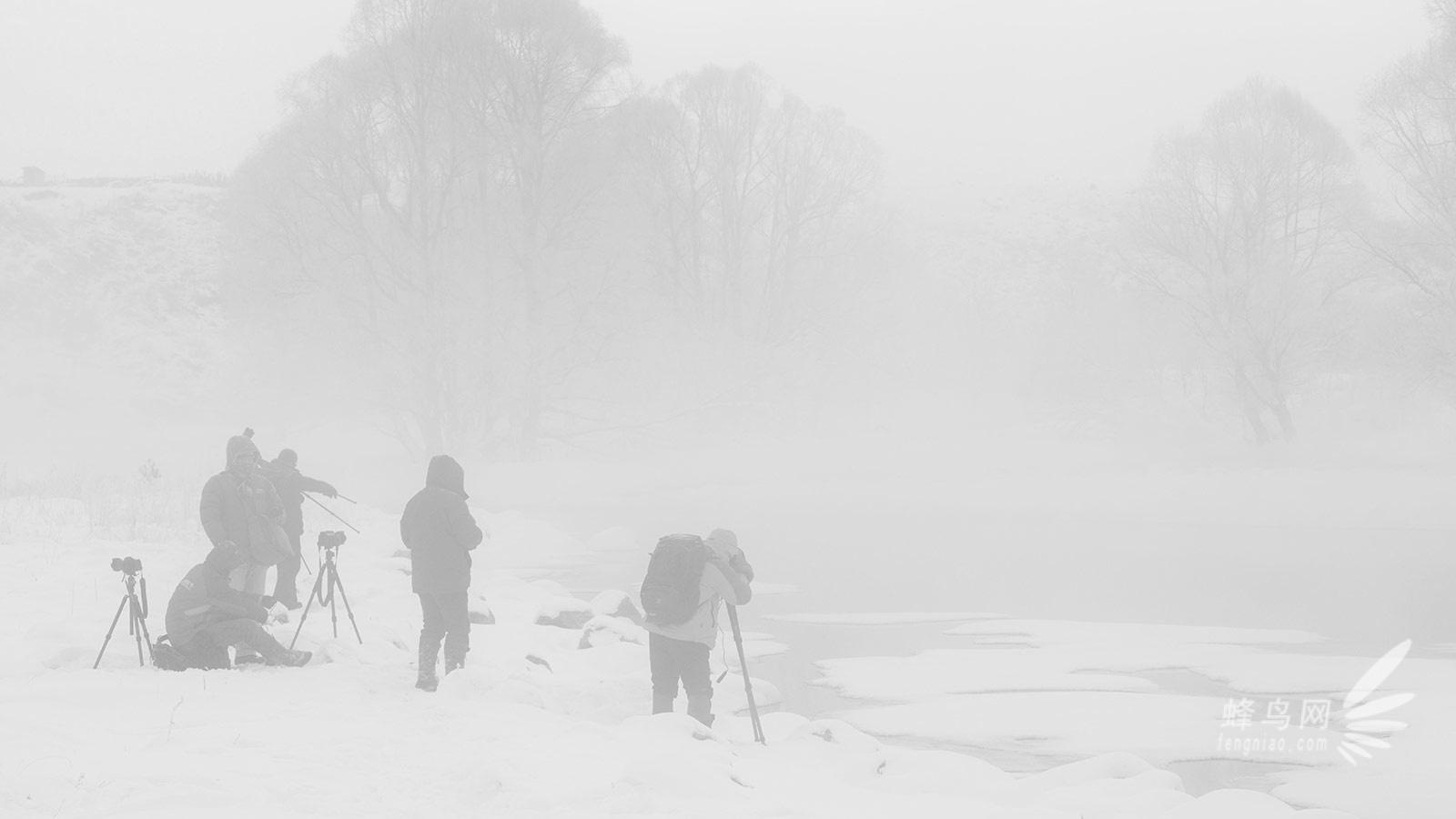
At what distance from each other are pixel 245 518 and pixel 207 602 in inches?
33.8

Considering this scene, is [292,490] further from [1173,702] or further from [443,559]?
[1173,702]

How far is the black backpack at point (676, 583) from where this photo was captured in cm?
812

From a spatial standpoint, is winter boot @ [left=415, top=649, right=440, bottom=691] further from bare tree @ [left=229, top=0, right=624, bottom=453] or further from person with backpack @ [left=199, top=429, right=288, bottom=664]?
bare tree @ [left=229, top=0, right=624, bottom=453]

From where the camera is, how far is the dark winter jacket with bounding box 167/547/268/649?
27.0 ft

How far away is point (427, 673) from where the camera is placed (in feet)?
27.1

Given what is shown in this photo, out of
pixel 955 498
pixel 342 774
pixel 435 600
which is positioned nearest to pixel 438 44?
pixel 955 498

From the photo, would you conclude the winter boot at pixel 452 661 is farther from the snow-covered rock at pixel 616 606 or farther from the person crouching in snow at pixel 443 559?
the snow-covered rock at pixel 616 606

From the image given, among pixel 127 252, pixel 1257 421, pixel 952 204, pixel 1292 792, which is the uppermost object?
pixel 952 204

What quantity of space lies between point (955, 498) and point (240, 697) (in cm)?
2315

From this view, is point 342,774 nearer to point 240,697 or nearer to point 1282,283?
point 240,697

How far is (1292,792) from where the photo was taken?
734 centimetres

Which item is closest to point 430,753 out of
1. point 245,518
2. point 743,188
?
point 245,518

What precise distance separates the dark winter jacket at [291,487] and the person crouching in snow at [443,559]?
3298 millimetres

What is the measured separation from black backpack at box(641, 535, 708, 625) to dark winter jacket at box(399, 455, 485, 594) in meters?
1.46
